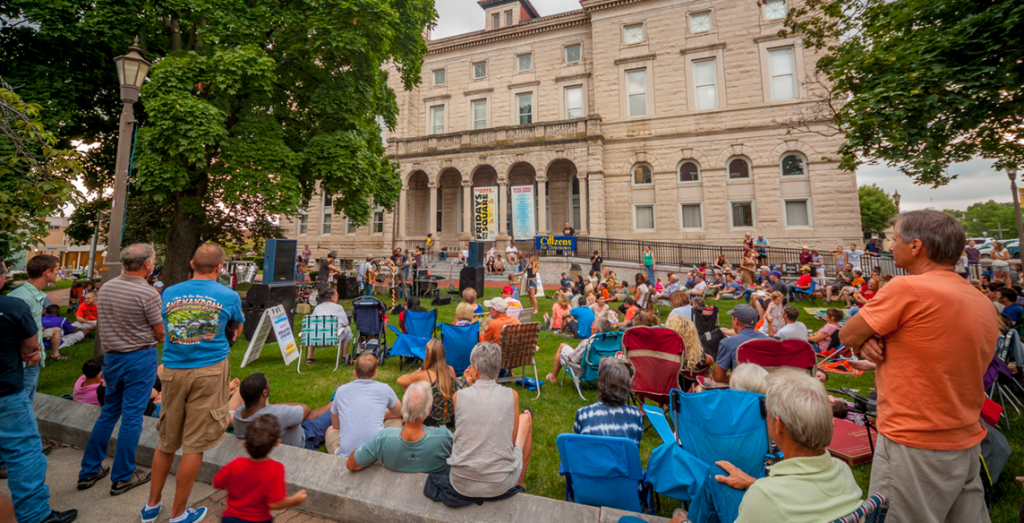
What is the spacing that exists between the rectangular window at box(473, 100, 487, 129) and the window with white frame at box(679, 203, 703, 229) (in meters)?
14.1

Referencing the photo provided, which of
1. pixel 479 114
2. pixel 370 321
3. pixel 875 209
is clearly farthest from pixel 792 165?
pixel 875 209

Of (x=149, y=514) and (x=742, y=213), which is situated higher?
(x=742, y=213)

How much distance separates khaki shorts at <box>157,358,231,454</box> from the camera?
3.10 metres

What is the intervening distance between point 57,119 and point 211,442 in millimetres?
10453

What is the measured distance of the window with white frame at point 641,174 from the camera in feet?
77.7

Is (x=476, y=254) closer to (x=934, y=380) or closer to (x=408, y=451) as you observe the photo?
(x=408, y=451)

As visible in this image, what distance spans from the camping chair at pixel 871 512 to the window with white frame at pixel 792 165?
23.7 meters

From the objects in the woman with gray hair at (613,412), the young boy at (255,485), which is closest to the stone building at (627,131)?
the woman with gray hair at (613,412)

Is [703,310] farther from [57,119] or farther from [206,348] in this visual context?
[57,119]

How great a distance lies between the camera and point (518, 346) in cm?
594

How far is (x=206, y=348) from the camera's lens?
321 cm

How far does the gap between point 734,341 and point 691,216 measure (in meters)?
19.8

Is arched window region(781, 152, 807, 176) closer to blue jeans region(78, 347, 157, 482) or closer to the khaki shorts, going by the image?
the khaki shorts

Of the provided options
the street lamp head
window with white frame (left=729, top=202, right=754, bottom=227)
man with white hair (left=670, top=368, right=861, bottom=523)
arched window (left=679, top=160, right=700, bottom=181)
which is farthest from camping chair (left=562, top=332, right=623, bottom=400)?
arched window (left=679, top=160, right=700, bottom=181)
